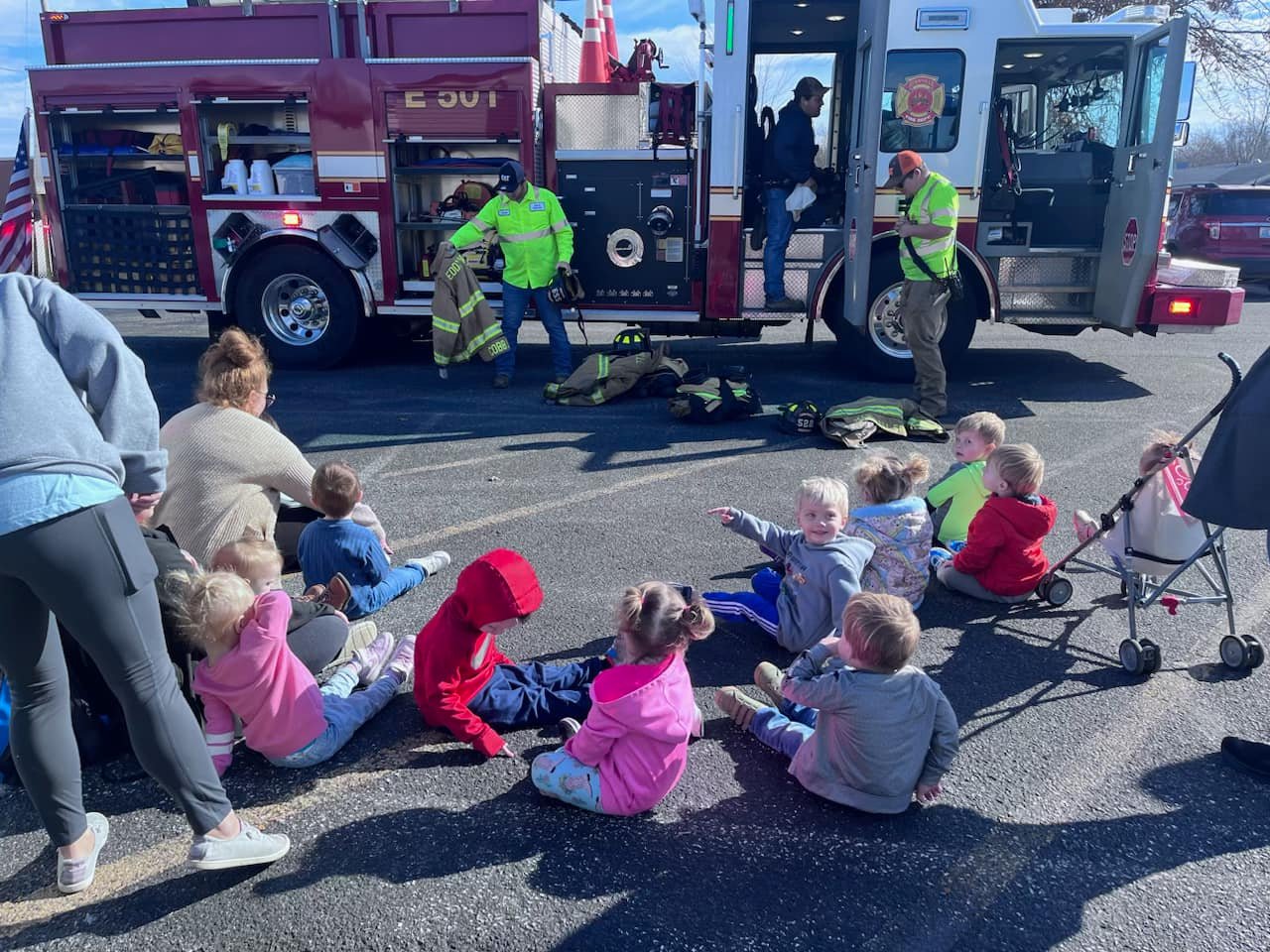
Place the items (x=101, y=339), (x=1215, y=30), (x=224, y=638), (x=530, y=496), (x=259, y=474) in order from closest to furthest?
(x=101, y=339) < (x=224, y=638) < (x=259, y=474) < (x=530, y=496) < (x=1215, y=30)

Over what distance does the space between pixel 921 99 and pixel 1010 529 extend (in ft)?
16.5

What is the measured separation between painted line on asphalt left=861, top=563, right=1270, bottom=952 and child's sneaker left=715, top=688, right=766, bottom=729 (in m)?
0.82

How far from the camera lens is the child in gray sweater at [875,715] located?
273cm

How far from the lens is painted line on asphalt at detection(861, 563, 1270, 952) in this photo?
243 cm

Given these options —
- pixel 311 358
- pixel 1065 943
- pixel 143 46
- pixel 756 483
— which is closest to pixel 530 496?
pixel 756 483

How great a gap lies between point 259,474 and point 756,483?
117 inches

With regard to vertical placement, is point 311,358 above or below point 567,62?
below

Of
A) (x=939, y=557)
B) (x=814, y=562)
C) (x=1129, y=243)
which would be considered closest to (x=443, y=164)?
(x=1129, y=243)

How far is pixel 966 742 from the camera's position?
327cm

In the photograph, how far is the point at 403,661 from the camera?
3.61m

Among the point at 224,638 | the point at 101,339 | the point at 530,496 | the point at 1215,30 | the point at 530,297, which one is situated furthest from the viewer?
the point at 1215,30

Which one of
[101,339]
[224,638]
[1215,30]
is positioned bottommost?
[224,638]

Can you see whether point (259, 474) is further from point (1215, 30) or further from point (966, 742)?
point (1215, 30)

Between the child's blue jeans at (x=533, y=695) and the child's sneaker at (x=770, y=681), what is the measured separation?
551 millimetres
